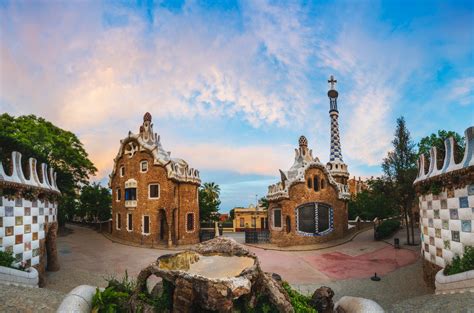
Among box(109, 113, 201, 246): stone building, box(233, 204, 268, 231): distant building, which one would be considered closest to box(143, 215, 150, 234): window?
box(109, 113, 201, 246): stone building

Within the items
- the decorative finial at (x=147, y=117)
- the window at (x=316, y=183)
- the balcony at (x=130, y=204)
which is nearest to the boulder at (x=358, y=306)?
the window at (x=316, y=183)

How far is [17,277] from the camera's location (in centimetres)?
754

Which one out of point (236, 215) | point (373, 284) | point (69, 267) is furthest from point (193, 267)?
point (236, 215)

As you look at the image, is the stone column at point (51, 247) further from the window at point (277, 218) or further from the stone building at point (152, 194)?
the window at point (277, 218)

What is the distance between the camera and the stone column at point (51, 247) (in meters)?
12.0

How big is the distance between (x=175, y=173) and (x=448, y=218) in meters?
17.2

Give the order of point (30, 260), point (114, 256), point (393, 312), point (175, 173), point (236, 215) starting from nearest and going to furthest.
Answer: point (393, 312) → point (30, 260) → point (114, 256) → point (175, 173) → point (236, 215)

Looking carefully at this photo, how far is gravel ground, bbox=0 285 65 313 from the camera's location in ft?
18.6

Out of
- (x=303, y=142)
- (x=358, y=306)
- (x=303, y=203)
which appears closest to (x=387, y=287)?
(x=358, y=306)

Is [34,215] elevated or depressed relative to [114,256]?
elevated

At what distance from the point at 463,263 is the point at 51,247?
13.6 metres

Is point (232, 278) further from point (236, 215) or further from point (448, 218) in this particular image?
point (236, 215)

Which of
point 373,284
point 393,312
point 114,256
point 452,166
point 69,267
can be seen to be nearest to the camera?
point 393,312

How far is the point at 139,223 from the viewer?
73.5ft
